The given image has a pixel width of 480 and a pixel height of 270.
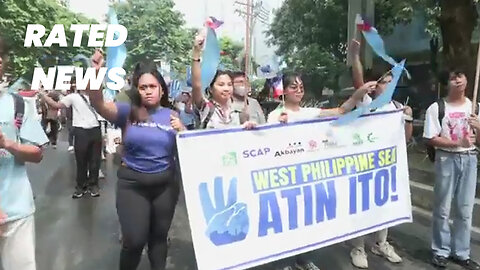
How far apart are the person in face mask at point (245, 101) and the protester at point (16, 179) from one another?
1673 millimetres

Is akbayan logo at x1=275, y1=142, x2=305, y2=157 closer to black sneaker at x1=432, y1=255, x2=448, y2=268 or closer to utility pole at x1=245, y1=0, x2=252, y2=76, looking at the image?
utility pole at x1=245, y1=0, x2=252, y2=76

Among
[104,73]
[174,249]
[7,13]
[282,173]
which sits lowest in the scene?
[174,249]

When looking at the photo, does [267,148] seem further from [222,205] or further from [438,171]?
[438,171]

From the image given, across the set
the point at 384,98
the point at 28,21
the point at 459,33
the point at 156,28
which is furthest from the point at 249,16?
the point at 156,28

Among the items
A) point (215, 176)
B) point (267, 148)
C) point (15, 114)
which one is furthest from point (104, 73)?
point (267, 148)

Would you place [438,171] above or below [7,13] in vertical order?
below

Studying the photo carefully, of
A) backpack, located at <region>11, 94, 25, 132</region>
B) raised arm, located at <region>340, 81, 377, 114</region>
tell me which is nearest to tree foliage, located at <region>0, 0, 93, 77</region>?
raised arm, located at <region>340, 81, 377, 114</region>

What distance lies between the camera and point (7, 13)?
28.8 metres

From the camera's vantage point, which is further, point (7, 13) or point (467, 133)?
point (7, 13)

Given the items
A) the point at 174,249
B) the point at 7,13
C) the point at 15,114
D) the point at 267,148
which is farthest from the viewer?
the point at 7,13

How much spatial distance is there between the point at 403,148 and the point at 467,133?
496mm

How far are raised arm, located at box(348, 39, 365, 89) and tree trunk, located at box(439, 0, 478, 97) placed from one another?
4555 mm

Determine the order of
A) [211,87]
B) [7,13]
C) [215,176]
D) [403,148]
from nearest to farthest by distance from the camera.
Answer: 1. [215,176]
2. [211,87]
3. [403,148]
4. [7,13]

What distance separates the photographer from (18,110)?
2.71 metres
